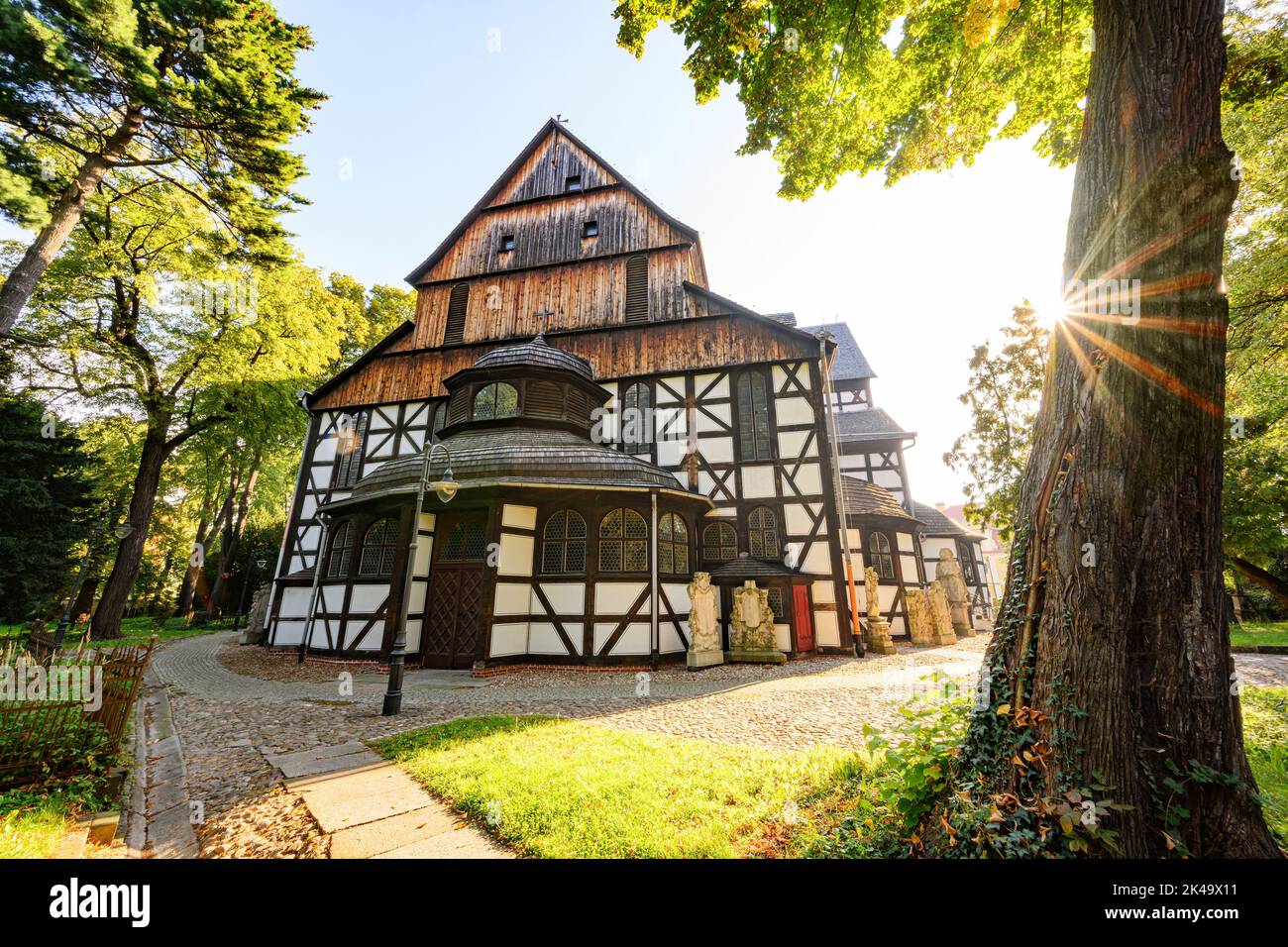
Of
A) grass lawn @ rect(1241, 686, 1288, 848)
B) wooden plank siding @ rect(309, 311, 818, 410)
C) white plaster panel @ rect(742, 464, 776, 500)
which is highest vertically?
wooden plank siding @ rect(309, 311, 818, 410)

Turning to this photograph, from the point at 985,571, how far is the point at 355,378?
101 feet

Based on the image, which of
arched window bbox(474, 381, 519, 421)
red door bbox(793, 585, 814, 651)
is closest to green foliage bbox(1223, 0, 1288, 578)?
red door bbox(793, 585, 814, 651)

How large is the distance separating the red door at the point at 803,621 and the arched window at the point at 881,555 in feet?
12.9

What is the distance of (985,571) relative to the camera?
2398 cm

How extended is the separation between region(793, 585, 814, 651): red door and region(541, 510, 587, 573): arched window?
5914mm

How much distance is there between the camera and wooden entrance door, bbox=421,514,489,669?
1098 cm

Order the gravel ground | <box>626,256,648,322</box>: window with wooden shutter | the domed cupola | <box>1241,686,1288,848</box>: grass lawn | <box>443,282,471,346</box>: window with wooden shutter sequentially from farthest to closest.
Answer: <box>443,282,471,346</box>: window with wooden shutter
<box>626,256,648,322</box>: window with wooden shutter
the domed cupola
the gravel ground
<box>1241,686,1288,848</box>: grass lawn

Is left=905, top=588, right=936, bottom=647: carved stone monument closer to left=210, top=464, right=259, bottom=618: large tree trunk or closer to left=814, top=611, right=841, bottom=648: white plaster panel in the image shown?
left=814, top=611, right=841, bottom=648: white plaster panel

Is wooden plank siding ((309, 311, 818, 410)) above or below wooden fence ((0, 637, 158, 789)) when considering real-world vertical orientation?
above

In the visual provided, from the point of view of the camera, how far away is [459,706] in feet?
24.3

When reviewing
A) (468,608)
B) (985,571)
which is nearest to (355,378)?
(468,608)

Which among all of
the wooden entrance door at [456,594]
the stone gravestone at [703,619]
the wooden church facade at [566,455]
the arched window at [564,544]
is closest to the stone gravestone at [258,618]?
the wooden church facade at [566,455]

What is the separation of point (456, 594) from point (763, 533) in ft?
27.6
